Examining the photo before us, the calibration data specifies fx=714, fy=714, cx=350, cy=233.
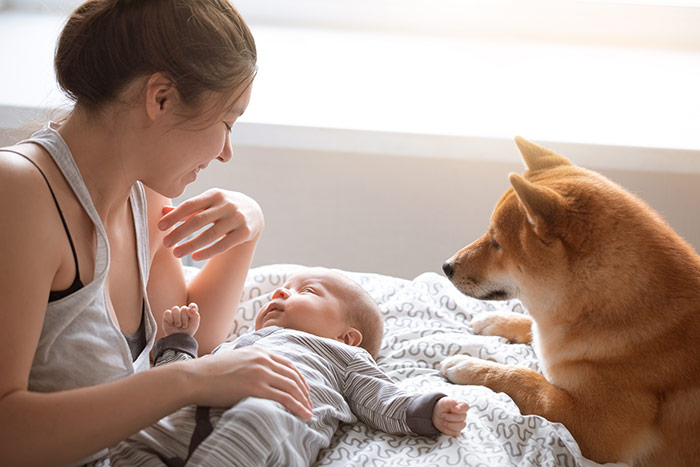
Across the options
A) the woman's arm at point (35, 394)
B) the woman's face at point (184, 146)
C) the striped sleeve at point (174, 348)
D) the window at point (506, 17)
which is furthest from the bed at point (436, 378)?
the window at point (506, 17)

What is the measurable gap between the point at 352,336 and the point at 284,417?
469 mm

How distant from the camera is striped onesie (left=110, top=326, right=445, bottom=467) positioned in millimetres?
933

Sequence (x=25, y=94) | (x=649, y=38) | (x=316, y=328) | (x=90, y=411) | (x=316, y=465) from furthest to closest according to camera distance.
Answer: (x=649, y=38) < (x=25, y=94) < (x=316, y=328) < (x=316, y=465) < (x=90, y=411)

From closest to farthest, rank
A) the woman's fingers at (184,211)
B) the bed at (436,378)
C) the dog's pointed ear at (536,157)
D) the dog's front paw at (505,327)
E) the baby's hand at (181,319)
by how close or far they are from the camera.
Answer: the bed at (436,378), the woman's fingers at (184,211), the baby's hand at (181,319), the dog's pointed ear at (536,157), the dog's front paw at (505,327)

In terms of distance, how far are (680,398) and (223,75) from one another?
90 centimetres

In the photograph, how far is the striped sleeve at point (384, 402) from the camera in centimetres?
115

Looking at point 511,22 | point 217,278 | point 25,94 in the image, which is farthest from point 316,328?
point 511,22

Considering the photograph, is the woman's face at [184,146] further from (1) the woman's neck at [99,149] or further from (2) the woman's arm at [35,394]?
(2) the woman's arm at [35,394]

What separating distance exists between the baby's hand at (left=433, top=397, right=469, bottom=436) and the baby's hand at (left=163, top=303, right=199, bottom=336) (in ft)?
1.58

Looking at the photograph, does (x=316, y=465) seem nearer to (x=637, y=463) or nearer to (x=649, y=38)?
(x=637, y=463)

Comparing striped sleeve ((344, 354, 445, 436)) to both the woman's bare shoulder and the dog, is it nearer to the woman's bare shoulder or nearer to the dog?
the dog

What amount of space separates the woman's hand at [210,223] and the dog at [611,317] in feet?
1.63

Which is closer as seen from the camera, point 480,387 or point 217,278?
point 480,387

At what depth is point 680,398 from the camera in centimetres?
118
